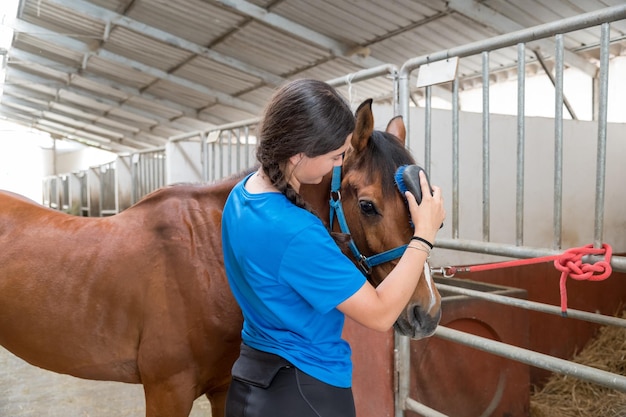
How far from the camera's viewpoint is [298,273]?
100 centimetres

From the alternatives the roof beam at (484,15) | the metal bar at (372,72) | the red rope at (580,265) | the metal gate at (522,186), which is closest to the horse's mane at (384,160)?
the red rope at (580,265)

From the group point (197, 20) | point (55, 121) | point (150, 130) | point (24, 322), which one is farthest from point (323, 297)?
point (55, 121)

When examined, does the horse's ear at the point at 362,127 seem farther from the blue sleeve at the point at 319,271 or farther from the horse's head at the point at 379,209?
the blue sleeve at the point at 319,271

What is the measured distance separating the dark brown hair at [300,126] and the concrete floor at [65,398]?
7.95ft

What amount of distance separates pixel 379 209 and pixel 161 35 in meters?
8.15

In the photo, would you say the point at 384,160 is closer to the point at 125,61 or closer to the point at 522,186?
the point at 522,186

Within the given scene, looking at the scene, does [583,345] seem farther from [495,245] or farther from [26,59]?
[26,59]

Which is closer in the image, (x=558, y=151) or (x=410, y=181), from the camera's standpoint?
(x=410, y=181)

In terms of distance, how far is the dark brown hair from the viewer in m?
1.03

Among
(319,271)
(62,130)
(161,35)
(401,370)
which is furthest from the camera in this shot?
(62,130)

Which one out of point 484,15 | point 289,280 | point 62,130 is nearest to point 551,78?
point 484,15

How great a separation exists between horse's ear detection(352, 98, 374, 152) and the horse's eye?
0.47ft

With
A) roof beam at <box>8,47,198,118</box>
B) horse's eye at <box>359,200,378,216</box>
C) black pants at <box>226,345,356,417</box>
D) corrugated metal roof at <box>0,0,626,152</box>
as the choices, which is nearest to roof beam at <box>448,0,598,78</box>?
corrugated metal roof at <box>0,0,626,152</box>

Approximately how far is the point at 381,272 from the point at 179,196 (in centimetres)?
98
